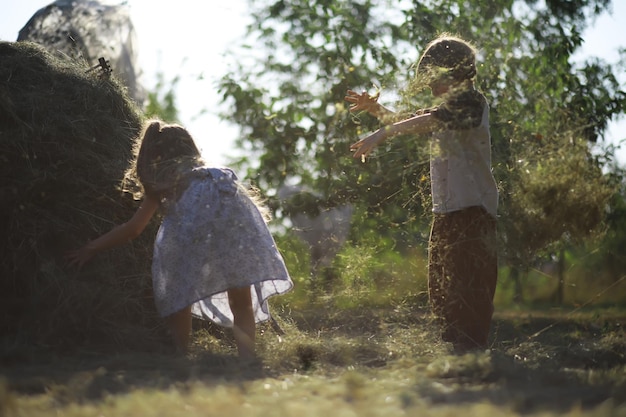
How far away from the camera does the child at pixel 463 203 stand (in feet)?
14.3

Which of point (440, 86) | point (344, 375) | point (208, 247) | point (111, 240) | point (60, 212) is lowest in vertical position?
point (344, 375)

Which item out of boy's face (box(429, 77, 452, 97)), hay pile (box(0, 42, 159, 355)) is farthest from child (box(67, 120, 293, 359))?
boy's face (box(429, 77, 452, 97))

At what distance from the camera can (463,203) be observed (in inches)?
175

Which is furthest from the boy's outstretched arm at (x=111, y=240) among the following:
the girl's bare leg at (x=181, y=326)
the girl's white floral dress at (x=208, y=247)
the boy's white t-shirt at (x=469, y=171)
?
the boy's white t-shirt at (x=469, y=171)

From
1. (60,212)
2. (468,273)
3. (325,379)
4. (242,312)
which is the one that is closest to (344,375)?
(325,379)

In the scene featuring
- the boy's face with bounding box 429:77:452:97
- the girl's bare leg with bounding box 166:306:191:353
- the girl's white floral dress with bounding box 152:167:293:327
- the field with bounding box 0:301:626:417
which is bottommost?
the field with bounding box 0:301:626:417

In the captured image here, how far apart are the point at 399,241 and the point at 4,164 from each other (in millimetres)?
3457

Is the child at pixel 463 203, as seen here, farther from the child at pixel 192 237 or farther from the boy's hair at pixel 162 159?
the boy's hair at pixel 162 159

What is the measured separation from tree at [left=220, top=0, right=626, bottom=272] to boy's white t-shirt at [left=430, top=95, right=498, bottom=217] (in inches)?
7.0

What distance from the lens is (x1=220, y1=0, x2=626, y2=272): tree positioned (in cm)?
489

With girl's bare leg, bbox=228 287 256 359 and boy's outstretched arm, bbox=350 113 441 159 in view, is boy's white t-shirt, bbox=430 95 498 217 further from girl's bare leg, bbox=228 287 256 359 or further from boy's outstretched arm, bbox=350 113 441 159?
girl's bare leg, bbox=228 287 256 359

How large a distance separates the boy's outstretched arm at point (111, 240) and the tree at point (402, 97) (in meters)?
1.50

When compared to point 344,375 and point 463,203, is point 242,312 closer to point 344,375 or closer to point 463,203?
point 344,375

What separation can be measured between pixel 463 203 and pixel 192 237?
153cm
